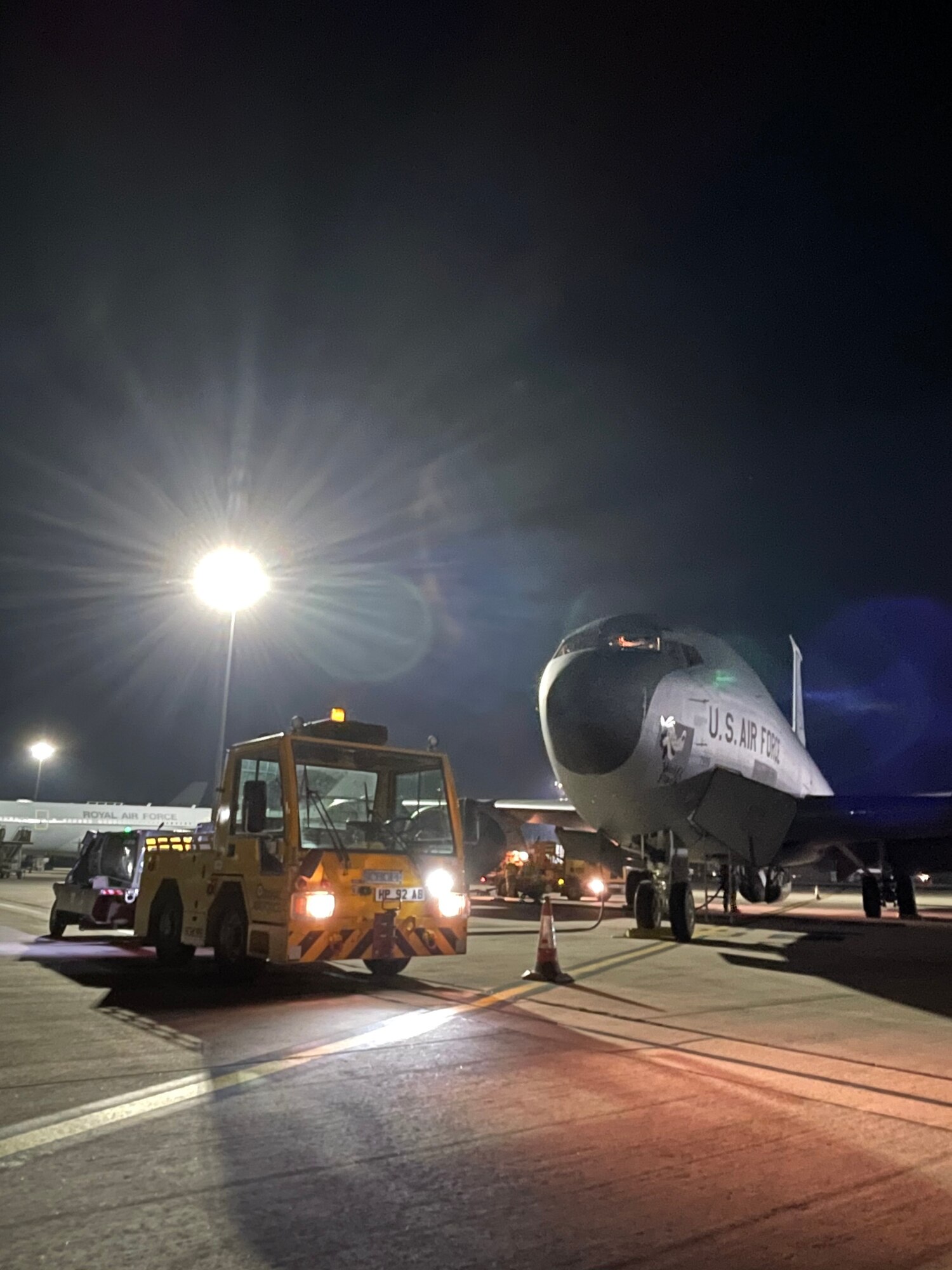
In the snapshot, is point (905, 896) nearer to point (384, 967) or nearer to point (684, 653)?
point (684, 653)

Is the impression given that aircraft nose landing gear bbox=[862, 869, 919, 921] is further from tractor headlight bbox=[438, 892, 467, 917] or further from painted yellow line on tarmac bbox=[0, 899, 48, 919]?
painted yellow line on tarmac bbox=[0, 899, 48, 919]

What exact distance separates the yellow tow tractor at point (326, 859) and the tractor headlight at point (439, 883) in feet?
0.03

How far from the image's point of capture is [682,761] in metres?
14.8

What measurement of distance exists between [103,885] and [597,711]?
8.00m

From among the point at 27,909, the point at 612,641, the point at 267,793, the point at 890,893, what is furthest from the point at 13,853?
the point at 267,793

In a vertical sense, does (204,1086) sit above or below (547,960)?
below

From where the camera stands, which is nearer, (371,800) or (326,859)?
(326,859)

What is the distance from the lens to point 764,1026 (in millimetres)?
7930

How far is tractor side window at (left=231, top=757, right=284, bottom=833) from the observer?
9242 mm

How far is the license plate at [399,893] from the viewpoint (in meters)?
9.34

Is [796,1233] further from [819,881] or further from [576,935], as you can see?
[819,881]

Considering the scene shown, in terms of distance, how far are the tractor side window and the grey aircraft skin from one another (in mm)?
5722

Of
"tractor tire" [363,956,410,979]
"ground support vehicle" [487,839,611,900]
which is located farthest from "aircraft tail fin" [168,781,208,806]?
"tractor tire" [363,956,410,979]

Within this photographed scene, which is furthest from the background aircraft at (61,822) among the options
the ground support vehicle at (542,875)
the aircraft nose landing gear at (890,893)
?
the aircraft nose landing gear at (890,893)
